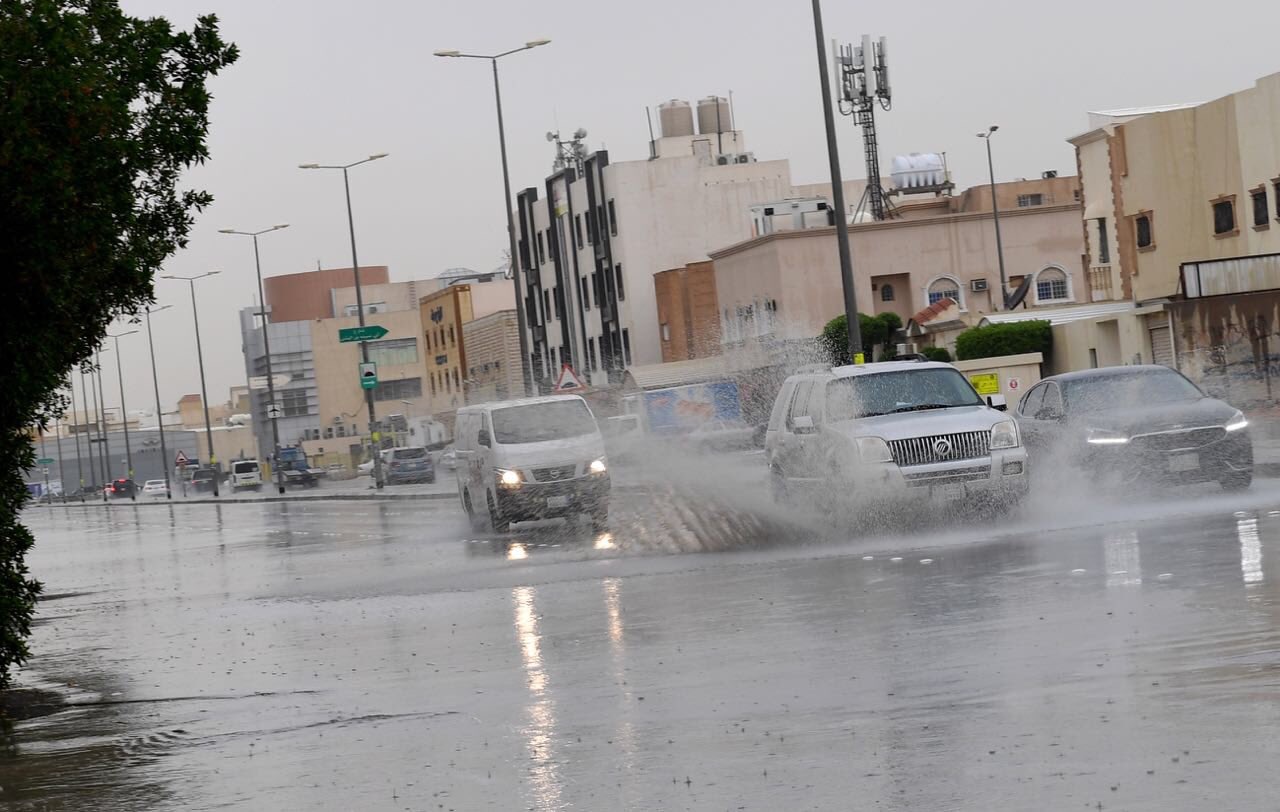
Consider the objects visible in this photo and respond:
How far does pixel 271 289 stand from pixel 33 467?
16149 cm

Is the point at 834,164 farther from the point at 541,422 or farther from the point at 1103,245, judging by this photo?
the point at 1103,245

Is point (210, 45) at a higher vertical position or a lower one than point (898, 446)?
higher

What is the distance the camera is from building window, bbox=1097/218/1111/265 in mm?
61938

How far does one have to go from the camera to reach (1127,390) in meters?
21.2

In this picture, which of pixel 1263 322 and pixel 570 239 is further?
pixel 570 239

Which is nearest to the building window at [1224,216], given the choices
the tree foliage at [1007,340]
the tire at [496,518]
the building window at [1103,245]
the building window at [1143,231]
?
the building window at [1143,231]

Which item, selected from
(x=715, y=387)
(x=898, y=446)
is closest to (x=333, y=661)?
(x=898, y=446)

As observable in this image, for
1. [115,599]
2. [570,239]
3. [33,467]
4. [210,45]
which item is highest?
[570,239]

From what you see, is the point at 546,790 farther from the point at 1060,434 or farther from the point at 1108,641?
the point at 1060,434

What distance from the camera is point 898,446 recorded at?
1830cm

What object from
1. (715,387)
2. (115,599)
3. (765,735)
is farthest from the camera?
(715,387)

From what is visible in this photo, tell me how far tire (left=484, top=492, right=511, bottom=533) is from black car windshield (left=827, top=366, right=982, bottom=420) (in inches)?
352

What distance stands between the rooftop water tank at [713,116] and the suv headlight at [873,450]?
8453cm

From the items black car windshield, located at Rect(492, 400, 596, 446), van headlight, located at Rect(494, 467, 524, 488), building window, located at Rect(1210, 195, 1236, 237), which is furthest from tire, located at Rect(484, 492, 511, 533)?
building window, located at Rect(1210, 195, 1236, 237)
